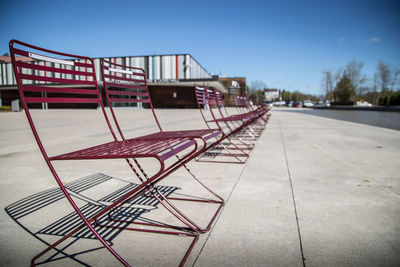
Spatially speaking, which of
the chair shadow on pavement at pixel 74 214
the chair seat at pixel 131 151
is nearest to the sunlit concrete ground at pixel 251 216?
the chair shadow on pavement at pixel 74 214

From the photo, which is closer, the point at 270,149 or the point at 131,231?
the point at 131,231

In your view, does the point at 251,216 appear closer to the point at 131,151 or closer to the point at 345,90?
the point at 131,151

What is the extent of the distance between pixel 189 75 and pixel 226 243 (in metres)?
34.3

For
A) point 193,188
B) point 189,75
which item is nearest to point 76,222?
point 193,188

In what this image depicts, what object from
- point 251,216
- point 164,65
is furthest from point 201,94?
point 164,65

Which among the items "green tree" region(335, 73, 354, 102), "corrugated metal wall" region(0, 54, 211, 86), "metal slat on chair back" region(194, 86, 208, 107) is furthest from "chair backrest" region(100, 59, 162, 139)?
"green tree" region(335, 73, 354, 102)

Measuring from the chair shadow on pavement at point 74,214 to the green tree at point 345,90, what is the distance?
154 feet

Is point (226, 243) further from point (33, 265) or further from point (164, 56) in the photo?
point (164, 56)

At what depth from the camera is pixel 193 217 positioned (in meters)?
2.01

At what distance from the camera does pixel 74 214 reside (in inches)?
82.8

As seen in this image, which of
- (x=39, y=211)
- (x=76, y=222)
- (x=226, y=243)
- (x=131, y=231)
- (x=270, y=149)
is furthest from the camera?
(x=270, y=149)

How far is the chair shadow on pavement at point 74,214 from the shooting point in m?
1.71

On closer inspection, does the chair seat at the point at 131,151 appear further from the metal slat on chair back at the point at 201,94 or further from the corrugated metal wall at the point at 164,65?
the corrugated metal wall at the point at 164,65

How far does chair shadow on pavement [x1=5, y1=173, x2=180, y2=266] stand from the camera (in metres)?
1.71
